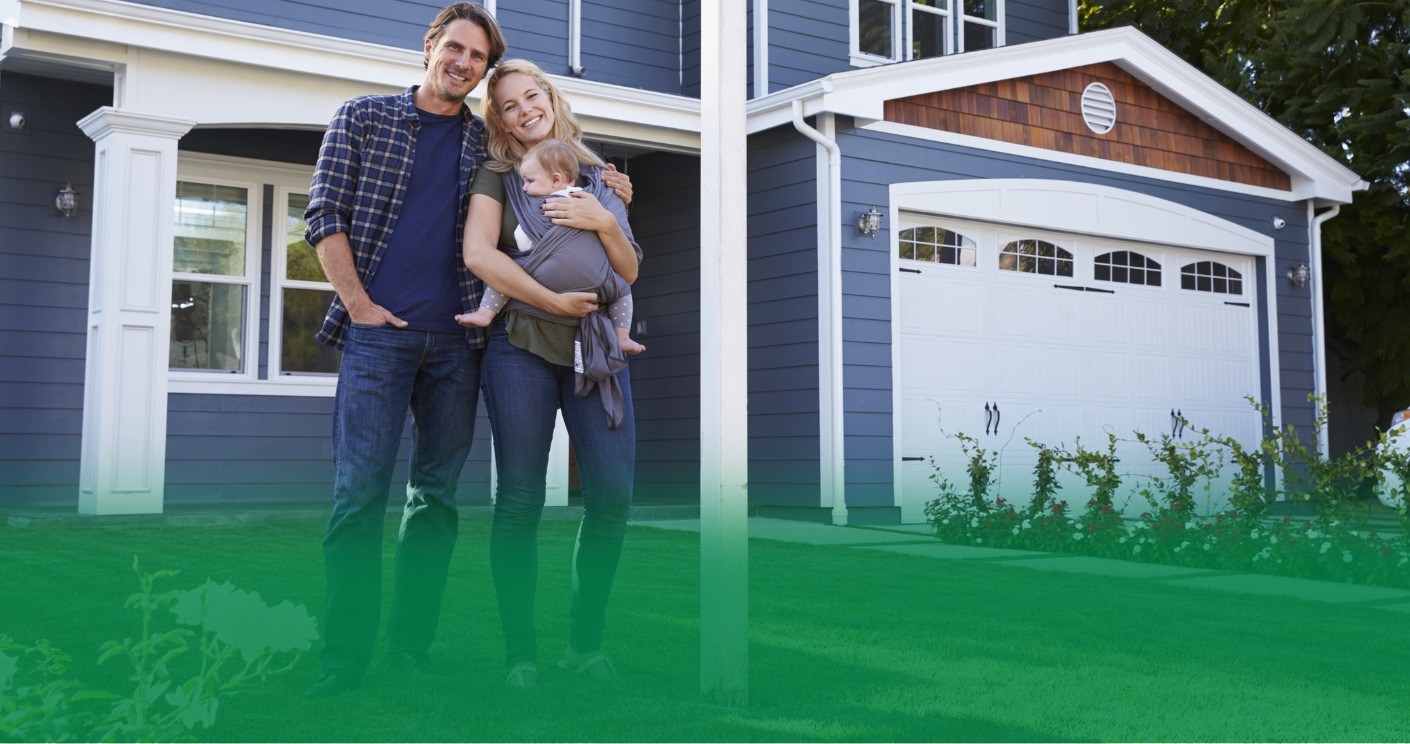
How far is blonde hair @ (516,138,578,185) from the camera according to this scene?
10.7ft

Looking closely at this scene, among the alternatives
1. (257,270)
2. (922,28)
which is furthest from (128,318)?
(922,28)

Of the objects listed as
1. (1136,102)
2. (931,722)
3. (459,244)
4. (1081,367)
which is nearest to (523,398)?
(459,244)

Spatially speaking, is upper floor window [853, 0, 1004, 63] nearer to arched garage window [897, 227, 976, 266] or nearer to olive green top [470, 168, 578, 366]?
arched garage window [897, 227, 976, 266]

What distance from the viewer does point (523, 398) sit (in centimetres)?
323

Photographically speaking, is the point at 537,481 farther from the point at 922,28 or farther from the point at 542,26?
the point at 922,28

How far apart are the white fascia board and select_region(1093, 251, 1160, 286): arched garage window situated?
425cm

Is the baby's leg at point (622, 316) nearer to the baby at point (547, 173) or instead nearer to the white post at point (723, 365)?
the baby at point (547, 173)

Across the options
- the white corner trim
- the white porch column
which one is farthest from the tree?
the white porch column

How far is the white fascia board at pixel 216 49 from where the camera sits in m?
7.78

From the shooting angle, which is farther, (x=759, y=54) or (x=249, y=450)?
(x=759, y=54)

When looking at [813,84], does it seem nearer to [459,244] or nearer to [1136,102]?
[1136,102]

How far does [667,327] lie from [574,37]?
Answer: 99.2 inches

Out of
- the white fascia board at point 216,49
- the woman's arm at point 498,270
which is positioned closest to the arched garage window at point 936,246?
the white fascia board at point 216,49

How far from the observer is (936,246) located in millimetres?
10305
